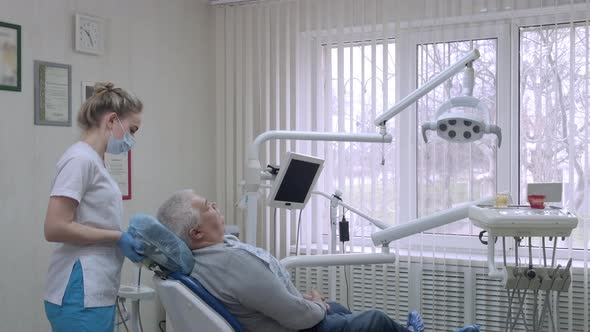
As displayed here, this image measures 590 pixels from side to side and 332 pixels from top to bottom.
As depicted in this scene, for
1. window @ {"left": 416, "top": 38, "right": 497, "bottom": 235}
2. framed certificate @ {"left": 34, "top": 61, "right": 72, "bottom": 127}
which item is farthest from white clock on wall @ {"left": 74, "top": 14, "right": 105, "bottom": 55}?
window @ {"left": 416, "top": 38, "right": 497, "bottom": 235}

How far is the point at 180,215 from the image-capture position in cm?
190

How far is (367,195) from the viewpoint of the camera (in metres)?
3.38

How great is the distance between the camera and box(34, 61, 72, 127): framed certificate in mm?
2762

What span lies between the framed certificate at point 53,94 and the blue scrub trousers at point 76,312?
1151mm

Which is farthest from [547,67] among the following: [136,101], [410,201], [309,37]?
[136,101]

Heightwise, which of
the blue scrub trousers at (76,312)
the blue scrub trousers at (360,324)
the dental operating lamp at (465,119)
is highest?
the dental operating lamp at (465,119)

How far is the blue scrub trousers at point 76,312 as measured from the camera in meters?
1.85

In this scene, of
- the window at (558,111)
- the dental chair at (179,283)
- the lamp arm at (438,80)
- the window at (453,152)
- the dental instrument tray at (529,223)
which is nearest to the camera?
the dental chair at (179,283)

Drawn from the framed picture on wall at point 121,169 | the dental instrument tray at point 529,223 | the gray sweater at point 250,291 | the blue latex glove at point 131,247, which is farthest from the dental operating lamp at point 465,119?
the framed picture on wall at point 121,169

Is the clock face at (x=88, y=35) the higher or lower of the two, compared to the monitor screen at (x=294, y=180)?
higher

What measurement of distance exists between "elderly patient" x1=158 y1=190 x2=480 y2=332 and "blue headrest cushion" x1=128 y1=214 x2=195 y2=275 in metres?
0.07

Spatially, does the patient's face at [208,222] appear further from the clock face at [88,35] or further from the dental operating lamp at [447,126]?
the clock face at [88,35]

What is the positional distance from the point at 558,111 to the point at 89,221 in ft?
7.28

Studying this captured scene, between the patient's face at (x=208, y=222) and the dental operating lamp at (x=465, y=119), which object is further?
the dental operating lamp at (x=465, y=119)
